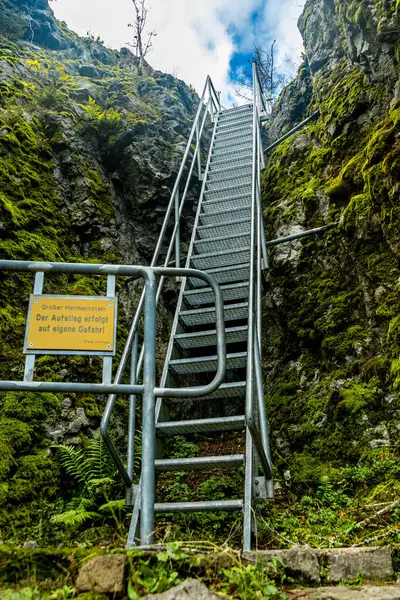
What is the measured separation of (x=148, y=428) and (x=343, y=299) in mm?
3263

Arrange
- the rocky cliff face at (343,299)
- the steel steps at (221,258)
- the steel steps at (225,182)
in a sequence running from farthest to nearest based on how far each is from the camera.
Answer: the steel steps at (225,182) → the steel steps at (221,258) → the rocky cliff face at (343,299)

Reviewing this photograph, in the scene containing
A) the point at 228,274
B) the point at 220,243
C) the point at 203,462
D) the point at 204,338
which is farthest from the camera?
the point at 220,243

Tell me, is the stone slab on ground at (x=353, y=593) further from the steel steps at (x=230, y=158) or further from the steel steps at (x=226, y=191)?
the steel steps at (x=230, y=158)

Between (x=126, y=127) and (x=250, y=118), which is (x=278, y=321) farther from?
(x=250, y=118)

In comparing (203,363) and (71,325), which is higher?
(203,363)

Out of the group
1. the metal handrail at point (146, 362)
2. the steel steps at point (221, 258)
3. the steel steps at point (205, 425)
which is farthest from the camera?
the steel steps at point (221, 258)

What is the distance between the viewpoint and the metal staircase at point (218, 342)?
304 cm

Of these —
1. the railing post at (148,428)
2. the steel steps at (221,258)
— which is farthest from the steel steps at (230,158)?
the railing post at (148,428)

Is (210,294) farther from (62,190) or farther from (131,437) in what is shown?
(62,190)

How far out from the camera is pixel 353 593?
5.41 feet

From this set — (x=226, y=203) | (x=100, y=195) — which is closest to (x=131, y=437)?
(x=100, y=195)

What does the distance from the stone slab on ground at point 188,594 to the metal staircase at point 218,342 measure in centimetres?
59

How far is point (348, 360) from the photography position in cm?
456

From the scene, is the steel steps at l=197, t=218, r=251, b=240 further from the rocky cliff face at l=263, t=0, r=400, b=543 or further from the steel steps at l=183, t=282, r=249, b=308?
the steel steps at l=183, t=282, r=249, b=308
